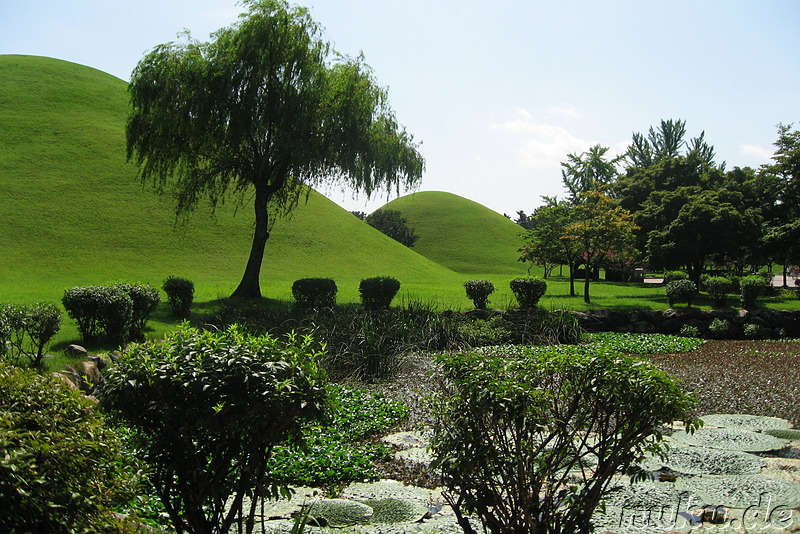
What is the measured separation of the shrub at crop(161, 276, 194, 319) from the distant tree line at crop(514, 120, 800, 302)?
47.8 feet

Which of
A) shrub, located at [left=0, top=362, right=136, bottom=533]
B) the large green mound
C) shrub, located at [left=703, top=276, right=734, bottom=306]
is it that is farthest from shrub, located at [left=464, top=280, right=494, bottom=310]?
shrub, located at [left=0, top=362, right=136, bottom=533]

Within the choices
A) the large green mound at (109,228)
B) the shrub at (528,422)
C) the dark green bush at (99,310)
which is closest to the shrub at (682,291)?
the large green mound at (109,228)

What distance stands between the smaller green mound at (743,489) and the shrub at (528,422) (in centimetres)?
184

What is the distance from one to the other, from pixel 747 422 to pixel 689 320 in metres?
12.8

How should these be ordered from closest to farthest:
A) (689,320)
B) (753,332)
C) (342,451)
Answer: (342,451) < (753,332) < (689,320)

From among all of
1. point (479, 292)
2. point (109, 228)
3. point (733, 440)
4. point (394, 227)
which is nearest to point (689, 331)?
point (479, 292)

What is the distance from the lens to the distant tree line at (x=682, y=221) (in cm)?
2428

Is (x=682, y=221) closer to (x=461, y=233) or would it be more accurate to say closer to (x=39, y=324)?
(x=39, y=324)

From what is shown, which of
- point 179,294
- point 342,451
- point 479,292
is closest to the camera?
point 342,451

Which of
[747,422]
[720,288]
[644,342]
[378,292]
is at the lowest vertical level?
[747,422]

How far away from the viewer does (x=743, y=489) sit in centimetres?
507

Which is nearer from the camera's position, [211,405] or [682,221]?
[211,405]

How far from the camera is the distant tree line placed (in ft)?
79.7

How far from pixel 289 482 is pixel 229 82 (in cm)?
1605
